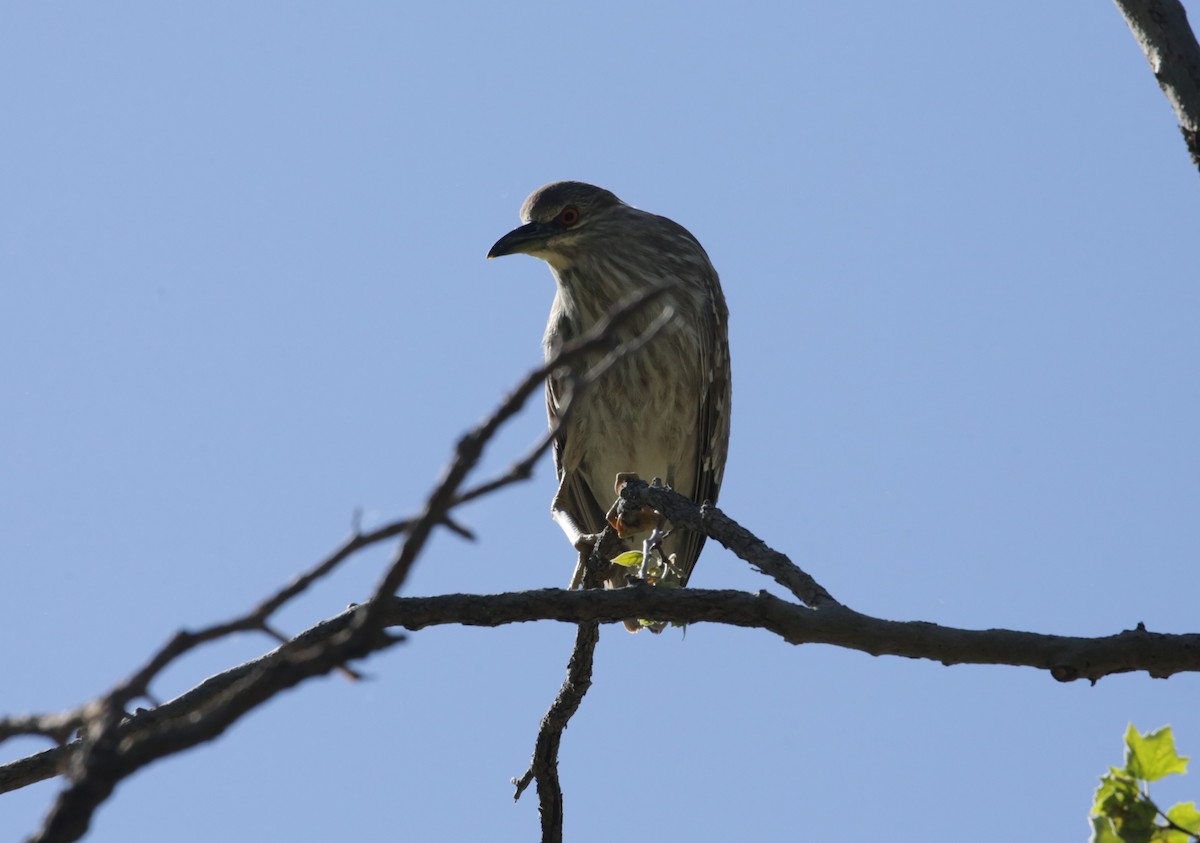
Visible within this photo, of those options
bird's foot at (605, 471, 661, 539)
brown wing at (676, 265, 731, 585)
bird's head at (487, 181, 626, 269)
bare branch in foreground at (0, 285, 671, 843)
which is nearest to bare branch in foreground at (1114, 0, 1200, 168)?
bare branch in foreground at (0, 285, 671, 843)

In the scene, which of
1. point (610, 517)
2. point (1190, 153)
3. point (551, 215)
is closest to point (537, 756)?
point (610, 517)

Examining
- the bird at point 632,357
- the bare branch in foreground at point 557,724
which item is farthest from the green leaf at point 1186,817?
the bird at point 632,357

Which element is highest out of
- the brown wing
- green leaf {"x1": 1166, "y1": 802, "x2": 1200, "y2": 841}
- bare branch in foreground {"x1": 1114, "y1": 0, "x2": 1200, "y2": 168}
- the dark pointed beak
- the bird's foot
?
the dark pointed beak

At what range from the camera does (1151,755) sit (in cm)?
185

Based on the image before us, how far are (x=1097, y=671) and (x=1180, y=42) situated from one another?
3.50 feet

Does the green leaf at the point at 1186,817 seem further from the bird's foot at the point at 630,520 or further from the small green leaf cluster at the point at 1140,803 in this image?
the bird's foot at the point at 630,520

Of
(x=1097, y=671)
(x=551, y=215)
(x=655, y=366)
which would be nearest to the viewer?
(x=1097, y=671)

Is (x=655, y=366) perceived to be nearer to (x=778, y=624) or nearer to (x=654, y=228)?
(x=654, y=228)

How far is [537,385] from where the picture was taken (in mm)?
1043

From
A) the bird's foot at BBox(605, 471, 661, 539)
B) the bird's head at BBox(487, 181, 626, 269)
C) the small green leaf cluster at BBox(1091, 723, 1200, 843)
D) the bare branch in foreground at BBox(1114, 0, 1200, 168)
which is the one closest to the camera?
the small green leaf cluster at BBox(1091, 723, 1200, 843)

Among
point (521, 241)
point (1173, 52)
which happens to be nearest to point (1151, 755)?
point (1173, 52)

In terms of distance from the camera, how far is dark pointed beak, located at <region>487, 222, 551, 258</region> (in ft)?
18.6

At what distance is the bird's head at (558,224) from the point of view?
18.7 feet

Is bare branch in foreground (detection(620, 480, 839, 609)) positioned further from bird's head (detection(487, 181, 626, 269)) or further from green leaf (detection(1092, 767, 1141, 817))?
bird's head (detection(487, 181, 626, 269))
